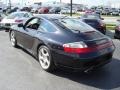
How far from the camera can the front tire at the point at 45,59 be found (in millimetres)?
5906

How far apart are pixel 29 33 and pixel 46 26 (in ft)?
2.82

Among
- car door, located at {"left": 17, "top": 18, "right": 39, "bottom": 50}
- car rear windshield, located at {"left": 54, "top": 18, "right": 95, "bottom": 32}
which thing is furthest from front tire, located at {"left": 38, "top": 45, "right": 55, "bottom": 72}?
car rear windshield, located at {"left": 54, "top": 18, "right": 95, "bottom": 32}

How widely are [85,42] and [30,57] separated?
260 centimetres

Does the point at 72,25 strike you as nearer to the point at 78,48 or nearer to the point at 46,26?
the point at 46,26

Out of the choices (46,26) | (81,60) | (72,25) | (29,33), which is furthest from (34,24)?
(81,60)

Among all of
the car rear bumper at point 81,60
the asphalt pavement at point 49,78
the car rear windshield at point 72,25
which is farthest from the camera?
the car rear windshield at point 72,25

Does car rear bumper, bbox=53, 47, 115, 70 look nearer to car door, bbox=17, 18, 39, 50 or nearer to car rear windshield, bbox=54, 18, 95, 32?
car rear windshield, bbox=54, 18, 95, 32

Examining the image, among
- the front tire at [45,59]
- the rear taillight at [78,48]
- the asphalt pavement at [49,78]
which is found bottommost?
the asphalt pavement at [49,78]

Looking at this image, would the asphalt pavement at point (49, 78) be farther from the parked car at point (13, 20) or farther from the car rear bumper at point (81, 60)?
the parked car at point (13, 20)

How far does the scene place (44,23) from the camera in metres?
6.52

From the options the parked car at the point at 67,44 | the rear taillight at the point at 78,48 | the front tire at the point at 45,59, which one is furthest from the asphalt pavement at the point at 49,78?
the rear taillight at the point at 78,48

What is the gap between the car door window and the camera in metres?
6.86

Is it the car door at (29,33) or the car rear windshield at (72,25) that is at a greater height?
the car rear windshield at (72,25)

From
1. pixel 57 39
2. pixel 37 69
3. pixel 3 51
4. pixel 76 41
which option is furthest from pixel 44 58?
pixel 3 51
